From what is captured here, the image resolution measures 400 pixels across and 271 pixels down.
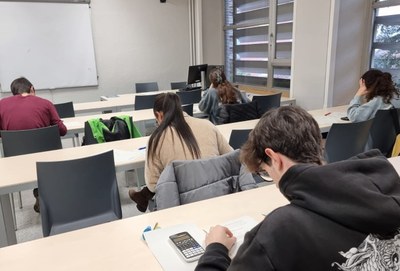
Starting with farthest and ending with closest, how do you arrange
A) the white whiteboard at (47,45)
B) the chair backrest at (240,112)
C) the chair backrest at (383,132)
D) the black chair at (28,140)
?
1. the white whiteboard at (47,45)
2. the chair backrest at (240,112)
3. the chair backrest at (383,132)
4. the black chair at (28,140)

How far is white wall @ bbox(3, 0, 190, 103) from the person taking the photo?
5.89 meters

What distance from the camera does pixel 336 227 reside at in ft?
2.16

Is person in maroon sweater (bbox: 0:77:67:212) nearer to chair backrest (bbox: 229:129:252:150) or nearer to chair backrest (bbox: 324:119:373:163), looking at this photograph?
chair backrest (bbox: 229:129:252:150)

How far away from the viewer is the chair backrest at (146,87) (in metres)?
5.98

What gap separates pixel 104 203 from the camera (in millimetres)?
1896

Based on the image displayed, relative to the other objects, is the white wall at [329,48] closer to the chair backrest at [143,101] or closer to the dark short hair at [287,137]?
the chair backrest at [143,101]

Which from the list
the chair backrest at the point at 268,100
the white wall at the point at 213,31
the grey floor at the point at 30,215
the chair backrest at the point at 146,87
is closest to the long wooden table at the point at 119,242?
the grey floor at the point at 30,215

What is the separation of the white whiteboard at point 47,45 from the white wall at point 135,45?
0.17m

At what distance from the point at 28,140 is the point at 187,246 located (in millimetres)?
1973

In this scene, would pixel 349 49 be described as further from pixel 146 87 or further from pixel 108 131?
pixel 146 87

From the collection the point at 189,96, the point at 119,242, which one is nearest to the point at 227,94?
the point at 189,96

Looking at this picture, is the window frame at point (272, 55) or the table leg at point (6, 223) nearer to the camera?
the table leg at point (6, 223)

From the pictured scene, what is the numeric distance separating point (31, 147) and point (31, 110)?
1.45 ft

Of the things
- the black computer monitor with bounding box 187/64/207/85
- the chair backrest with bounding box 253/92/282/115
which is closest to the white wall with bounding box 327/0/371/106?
the chair backrest with bounding box 253/92/282/115
